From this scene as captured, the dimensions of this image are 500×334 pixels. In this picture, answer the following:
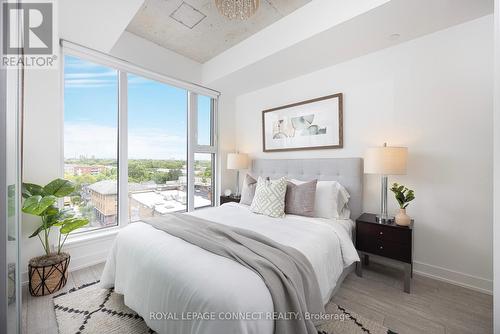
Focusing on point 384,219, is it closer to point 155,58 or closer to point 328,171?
point 328,171

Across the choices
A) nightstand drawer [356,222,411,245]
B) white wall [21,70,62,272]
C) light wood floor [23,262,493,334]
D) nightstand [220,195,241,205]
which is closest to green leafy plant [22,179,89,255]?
white wall [21,70,62,272]

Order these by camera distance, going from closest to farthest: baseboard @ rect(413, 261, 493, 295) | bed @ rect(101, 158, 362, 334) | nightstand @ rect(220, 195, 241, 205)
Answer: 1. bed @ rect(101, 158, 362, 334)
2. baseboard @ rect(413, 261, 493, 295)
3. nightstand @ rect(220, 195, 241, 205)

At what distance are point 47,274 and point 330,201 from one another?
9.22 feet

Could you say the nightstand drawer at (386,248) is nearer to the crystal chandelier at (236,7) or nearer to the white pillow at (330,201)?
the white pillow at (330,201)

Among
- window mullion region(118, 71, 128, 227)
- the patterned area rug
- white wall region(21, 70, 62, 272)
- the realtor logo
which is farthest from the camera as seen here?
window mullion region(118, 71, 128, 227)

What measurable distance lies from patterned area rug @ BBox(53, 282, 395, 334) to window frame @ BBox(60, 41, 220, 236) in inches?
38.3

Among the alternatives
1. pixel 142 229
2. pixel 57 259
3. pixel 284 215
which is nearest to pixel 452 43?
pixel 284 215

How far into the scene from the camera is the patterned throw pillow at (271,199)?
2336 mm

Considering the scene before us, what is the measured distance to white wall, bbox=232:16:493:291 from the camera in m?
1.94

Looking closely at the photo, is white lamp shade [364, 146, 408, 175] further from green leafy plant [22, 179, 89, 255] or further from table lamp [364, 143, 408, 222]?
green leafy plant [22, 179, 89, 255]

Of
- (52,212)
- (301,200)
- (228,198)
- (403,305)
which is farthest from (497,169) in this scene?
(52,212)

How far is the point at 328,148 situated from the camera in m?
2.86

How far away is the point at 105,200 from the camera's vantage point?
8.96 ft

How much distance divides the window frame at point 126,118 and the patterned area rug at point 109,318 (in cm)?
97
